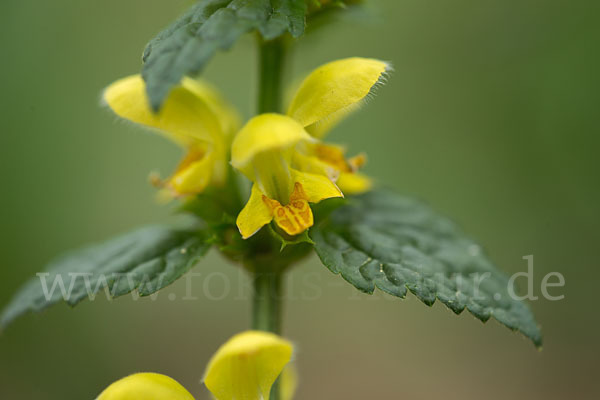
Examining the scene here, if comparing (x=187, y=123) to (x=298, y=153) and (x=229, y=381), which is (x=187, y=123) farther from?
(x=229, y=381)

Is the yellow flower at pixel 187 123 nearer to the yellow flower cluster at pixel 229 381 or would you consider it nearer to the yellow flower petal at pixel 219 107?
the yellow flower petal at pixel 219 107

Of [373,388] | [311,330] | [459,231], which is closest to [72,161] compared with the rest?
[311,330]

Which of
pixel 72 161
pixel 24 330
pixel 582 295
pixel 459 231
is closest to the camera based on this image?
pixel 459 231

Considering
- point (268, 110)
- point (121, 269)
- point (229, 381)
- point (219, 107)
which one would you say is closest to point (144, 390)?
point (229, 381)

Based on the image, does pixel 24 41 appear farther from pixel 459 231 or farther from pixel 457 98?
pixel 459 231

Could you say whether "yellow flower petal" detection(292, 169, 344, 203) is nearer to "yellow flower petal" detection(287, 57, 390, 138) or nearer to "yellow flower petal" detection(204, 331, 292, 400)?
"yellow flower petal" detection(287, 57, 390, 138)

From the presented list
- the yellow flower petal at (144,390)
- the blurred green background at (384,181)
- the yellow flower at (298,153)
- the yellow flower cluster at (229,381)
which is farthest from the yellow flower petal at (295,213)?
the blurred green background at (384,181)
